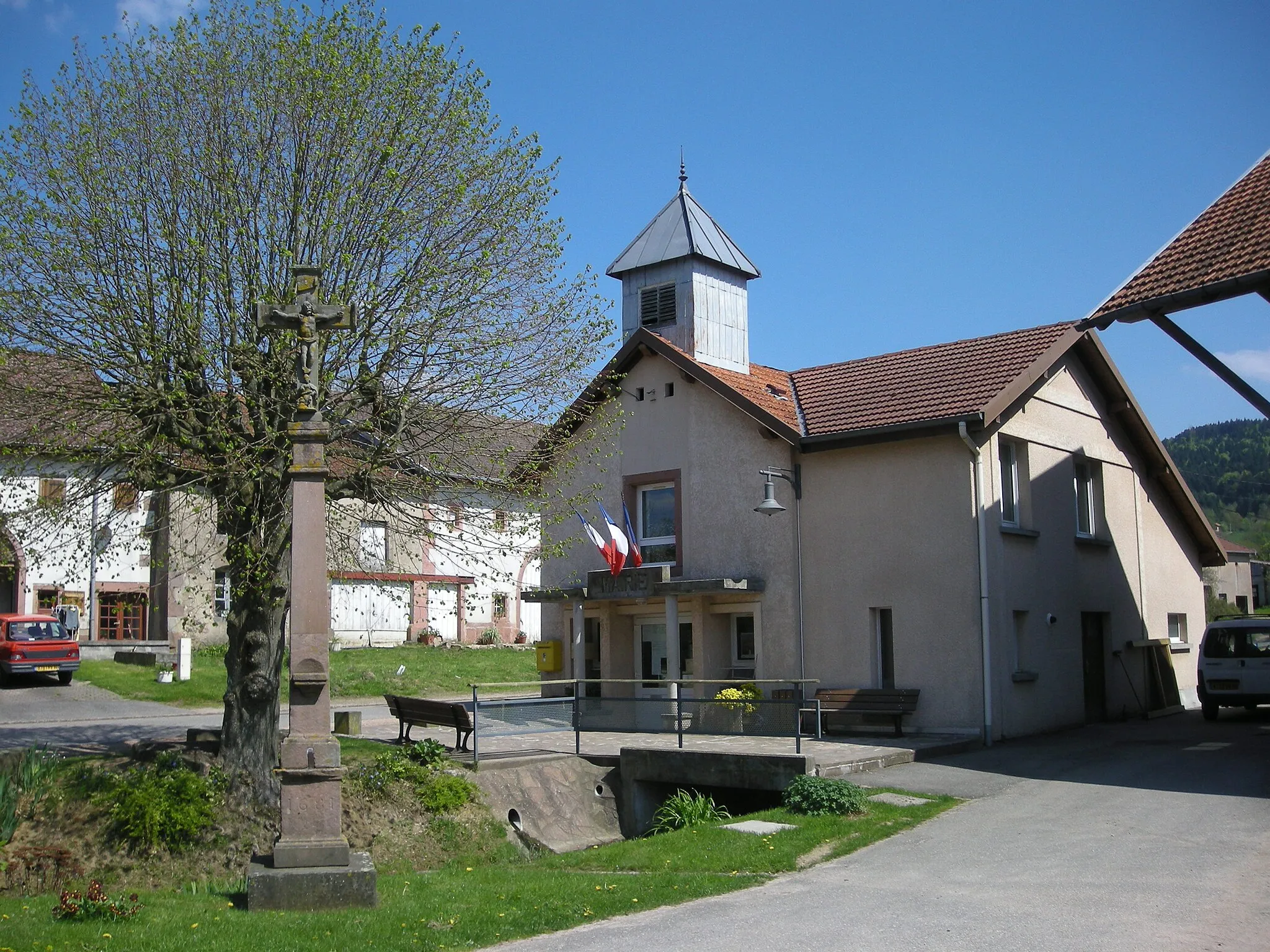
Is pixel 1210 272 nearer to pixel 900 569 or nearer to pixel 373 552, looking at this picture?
pixel 900 569

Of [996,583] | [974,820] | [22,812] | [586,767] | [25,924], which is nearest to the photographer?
[25,924]

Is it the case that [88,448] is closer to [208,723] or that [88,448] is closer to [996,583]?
[208,723]

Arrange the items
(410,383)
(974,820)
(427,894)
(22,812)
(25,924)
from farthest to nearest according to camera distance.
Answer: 1. (410,383)
2. (22,812)
3. (974,820)
4. (427,894)
5. (25,924)

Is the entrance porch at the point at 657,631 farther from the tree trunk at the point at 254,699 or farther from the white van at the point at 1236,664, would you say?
the white van at the point at 1236,664

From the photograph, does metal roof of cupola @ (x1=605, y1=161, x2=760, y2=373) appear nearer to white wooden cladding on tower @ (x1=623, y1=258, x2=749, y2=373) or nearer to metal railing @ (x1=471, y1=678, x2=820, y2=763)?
white wooden cladding on tower @ (x1=623, y1=258, x2=749, y2=373)

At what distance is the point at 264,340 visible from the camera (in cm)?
1474

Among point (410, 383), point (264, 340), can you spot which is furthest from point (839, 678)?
point (264, 340)

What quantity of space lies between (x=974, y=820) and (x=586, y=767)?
635 cm

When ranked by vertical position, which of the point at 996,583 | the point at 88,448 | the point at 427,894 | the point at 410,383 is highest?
the point at 410,383

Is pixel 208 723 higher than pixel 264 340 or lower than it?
lower

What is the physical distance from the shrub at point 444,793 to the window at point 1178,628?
686 inches

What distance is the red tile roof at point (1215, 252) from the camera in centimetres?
1388

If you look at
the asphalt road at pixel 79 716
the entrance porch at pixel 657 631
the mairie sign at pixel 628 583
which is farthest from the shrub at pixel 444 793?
the mairie sign at pixel 628 583

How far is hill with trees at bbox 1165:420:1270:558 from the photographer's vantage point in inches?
5920
